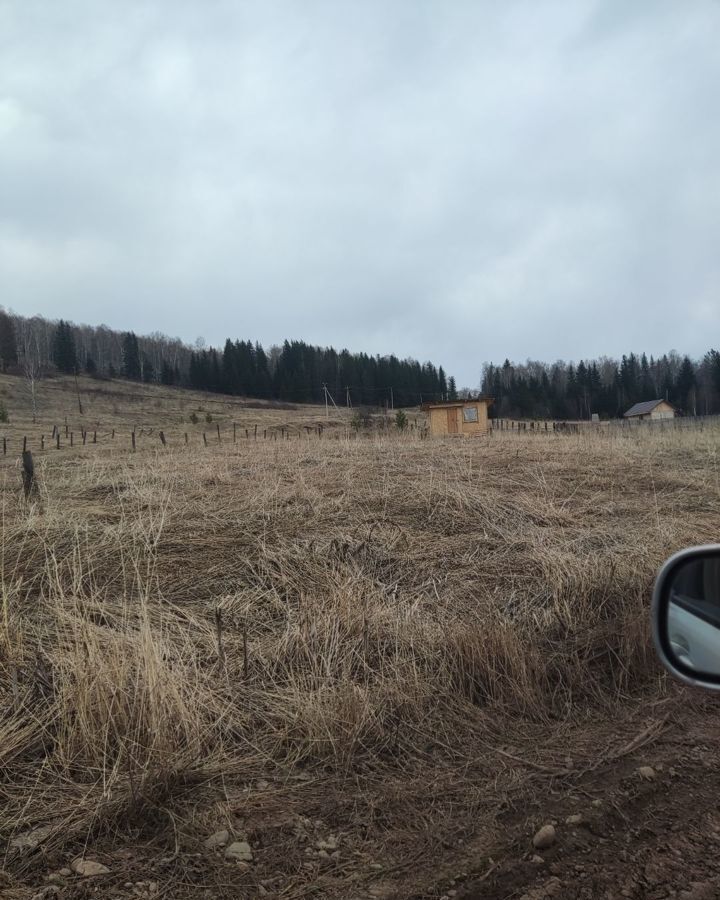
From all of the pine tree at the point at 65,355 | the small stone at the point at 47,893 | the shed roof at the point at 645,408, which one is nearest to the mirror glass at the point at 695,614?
the small stone at the point at 47,893

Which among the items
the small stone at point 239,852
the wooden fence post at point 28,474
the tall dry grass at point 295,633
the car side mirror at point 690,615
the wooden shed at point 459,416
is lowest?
the small stone at point 239,852

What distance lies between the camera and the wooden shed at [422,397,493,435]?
31266 mm

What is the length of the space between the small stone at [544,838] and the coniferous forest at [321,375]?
236 ft

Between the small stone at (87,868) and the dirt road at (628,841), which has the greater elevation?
the small stone at (87,868)

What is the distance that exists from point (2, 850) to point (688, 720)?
136 inches

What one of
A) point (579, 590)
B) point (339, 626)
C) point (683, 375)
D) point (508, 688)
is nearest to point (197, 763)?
point (339, 626)

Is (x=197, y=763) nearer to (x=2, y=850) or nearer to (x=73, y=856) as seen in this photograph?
(x=73, y=856)

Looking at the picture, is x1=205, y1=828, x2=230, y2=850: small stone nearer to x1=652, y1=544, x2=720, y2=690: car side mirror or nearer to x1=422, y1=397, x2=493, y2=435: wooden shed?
x1=652, y1=544, x2=720, y2=690: car side mirror

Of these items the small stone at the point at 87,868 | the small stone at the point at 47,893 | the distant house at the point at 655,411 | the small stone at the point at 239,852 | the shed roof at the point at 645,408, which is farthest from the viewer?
the shed roof at the point at 645,408

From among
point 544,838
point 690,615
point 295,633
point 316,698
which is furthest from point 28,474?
point 690,615

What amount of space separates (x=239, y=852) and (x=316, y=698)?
3.20ft

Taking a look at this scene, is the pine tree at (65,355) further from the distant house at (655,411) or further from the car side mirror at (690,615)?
the car side mirror at (690,615)

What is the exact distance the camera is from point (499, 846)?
2.22 m

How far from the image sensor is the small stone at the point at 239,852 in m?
2.17
